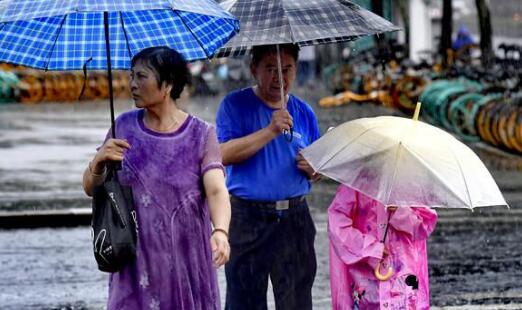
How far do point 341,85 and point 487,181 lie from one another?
28337 mm

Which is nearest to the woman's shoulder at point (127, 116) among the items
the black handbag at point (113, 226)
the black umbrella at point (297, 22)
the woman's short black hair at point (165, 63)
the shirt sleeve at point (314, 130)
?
the woman's short black hair at point (165, 63)

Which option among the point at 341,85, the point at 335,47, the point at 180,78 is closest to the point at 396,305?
the point at 180,78

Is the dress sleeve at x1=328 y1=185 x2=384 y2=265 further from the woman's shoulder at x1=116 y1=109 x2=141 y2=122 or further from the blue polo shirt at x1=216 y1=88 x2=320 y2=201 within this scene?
the woman's shoulder at x1=116 y1=109 x2=141 y2=122

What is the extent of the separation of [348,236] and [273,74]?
33.3 inches

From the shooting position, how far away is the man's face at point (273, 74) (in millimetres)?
6566

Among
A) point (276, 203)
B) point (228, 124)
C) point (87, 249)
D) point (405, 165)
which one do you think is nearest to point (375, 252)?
point (405, 165)

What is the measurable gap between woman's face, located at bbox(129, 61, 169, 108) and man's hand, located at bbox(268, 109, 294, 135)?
947 millimetres

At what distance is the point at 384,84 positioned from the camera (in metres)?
28.8

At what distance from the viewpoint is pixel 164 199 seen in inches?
218

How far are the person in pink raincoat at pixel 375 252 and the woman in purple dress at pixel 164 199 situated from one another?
938 millimetres

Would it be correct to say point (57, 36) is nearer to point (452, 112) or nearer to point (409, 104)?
point (452, 112)

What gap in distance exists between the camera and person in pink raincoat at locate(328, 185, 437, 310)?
632 cm

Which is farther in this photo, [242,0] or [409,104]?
[409,104]

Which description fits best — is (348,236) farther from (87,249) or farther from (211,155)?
(87,249)
